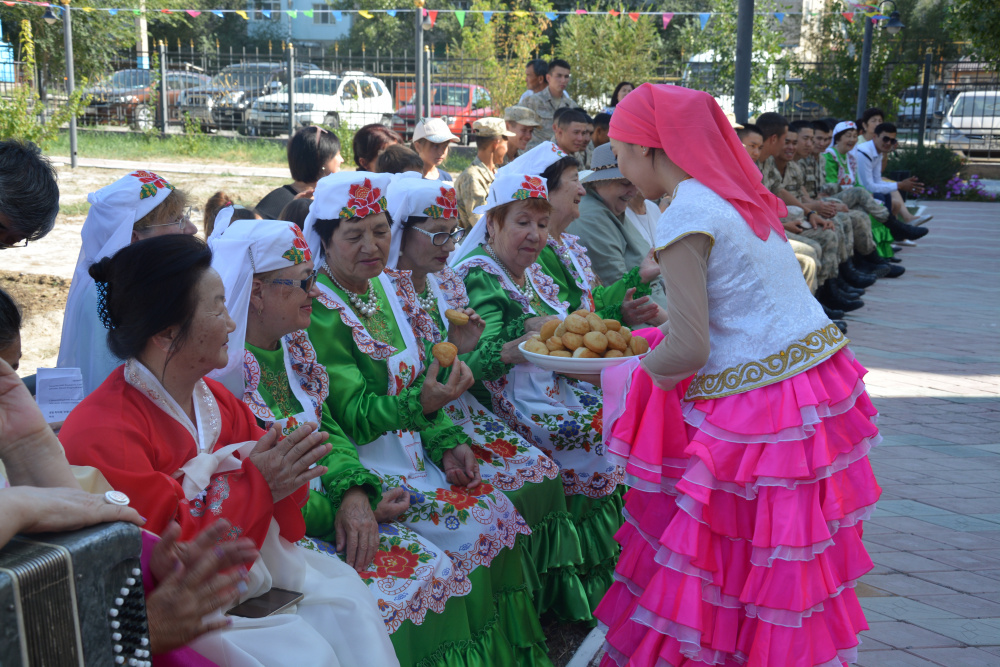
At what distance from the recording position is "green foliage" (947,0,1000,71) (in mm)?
13602

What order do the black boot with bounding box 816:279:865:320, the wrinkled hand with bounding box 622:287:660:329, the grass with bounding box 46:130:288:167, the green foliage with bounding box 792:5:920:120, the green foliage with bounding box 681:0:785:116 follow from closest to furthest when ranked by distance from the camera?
the wrinkled hand with bounding box 622:287:660:329
the black boot with bounding box 816:279:865:320
the grass with bounding box 46:130:288:167
the green foliage with bounding box 681:0:785:116
the green foliage with bounding box 792:5:920:120

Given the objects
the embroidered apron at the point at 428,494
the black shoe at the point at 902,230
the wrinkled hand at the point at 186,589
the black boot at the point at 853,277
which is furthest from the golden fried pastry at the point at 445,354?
the black shoe at the point at 902,230

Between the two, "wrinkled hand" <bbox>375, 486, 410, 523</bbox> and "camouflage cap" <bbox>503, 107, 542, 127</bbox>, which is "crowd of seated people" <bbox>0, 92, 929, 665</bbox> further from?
"camouflage cap" <bbox>503, 107, 542, 127</bbox>

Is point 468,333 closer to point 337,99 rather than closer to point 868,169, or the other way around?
point 868,169

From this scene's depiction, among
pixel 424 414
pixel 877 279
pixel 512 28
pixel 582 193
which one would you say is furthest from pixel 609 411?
pixel 512 28

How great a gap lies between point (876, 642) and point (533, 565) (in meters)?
1.38

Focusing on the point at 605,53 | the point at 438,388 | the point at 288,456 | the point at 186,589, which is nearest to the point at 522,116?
the point at 438,388

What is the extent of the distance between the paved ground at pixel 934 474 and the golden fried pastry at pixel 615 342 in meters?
1.47

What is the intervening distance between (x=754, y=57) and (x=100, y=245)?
731 inches

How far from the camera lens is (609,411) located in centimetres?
286

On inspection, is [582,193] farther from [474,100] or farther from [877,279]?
[474,100]

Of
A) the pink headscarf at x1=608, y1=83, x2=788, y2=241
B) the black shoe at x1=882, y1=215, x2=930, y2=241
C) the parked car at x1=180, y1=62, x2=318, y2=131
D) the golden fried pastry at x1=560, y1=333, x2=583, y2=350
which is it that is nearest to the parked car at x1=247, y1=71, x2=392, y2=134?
the parked car at x1=180, y1=62, x2=318, y2=131

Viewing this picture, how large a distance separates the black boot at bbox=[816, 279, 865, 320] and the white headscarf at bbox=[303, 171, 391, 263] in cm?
721

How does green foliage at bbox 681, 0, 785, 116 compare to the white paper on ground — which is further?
green foliage at bbox 681, 0, 785, 116
